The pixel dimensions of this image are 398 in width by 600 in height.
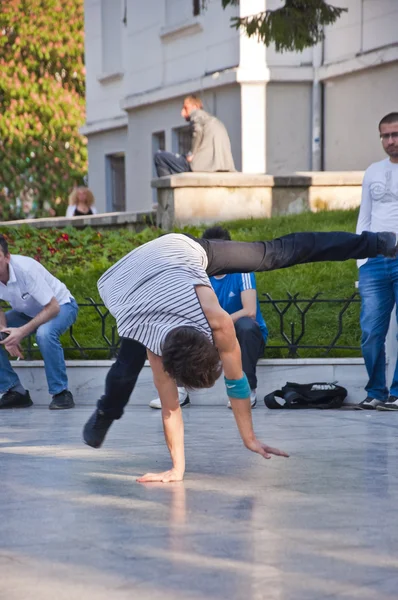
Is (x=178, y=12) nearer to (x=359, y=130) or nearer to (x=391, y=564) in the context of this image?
(x=359, y=130)

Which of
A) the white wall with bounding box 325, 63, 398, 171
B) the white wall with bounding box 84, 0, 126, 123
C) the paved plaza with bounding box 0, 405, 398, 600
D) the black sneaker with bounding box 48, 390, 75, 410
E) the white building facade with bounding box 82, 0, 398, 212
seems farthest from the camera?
the white wall with bounding box 84, 0, 126, 123

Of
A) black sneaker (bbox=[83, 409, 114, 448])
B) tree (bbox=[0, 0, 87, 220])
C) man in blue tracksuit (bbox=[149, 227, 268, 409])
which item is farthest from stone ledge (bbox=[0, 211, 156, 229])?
tree (bbox=[0, 0, 87, 220])

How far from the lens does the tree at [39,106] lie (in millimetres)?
31500

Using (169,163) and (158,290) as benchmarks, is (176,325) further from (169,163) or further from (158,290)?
(169,163)

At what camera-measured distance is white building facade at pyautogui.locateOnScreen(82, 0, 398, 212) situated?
61.7 feet

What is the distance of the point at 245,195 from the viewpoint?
558 inches

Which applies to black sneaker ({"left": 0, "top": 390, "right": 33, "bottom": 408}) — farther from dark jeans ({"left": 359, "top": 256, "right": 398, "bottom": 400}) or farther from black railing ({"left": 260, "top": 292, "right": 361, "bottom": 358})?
dark jeans ({"left": 359, "top": 256, "right": 398, "bottom": 400})

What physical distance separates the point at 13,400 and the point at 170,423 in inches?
154

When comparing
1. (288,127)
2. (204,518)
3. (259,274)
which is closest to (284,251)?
(204,518)

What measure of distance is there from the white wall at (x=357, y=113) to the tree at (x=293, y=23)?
641 cm

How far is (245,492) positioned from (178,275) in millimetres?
1044

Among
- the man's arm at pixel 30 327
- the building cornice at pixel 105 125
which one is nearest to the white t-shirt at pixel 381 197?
the man's arm at pixel 30 327

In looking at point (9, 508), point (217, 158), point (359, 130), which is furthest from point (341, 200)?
point (9, 508)

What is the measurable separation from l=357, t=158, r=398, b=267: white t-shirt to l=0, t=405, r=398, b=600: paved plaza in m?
1.53
